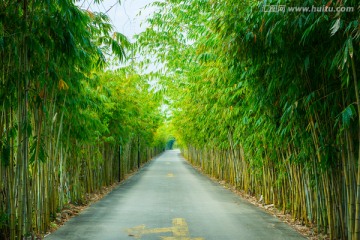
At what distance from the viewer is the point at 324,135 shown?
173 inches

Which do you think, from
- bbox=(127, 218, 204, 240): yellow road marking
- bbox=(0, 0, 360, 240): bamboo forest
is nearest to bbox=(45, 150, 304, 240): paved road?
bbox=(127, 218, 204, 240): yellow road marking

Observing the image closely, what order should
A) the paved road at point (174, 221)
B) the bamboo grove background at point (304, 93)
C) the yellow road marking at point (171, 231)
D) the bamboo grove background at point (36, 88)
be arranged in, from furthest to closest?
the paved road at point (174, 221)
the yellow road marking at point (171, 231)
the bamboo grove background at point (36, 88)
the bamboo grove background at point (304, 93)

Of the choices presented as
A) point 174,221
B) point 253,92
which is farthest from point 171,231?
point 253,92

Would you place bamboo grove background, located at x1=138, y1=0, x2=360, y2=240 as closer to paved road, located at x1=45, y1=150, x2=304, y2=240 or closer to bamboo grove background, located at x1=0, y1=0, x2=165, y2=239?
paved road, located at x1=45, y1=150, x2=304, y2=240

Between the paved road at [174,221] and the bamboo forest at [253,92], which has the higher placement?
the bamboo forest at [253,92]

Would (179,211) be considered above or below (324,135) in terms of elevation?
below

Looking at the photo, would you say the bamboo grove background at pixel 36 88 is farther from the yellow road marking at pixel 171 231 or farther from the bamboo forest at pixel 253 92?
the yellow road marking at pixel 171 231

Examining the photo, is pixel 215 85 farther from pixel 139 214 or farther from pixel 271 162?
pixel 139 214

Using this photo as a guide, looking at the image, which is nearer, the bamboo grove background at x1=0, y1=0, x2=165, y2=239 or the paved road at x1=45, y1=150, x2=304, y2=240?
the bamboo grove background at x1=0, y1=0, x2=165, y2=239

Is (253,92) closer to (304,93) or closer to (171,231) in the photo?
(304,93)

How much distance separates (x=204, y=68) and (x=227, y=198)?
3.15 m

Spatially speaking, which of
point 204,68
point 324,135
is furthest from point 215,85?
point 324,135

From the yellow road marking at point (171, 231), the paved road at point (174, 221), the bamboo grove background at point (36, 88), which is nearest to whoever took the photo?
the bamboo grove background at point (36, 88)

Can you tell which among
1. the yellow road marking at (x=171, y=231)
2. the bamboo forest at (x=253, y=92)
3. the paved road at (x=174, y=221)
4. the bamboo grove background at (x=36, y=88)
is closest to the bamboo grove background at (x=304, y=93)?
the bamboo forest at (x=253, y=92)
